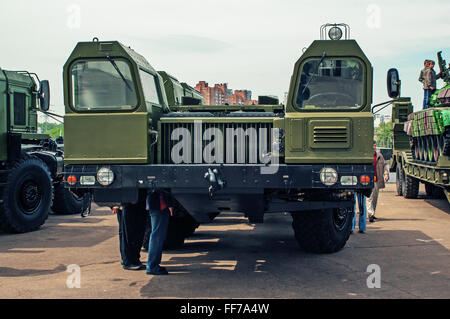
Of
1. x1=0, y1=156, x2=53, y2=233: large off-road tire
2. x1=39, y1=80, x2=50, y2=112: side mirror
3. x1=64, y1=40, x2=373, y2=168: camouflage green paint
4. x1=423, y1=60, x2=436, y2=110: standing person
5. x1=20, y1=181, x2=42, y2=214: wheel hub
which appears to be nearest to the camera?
x1=64, y1=40, x2=373, y2=168: camouflage green paint

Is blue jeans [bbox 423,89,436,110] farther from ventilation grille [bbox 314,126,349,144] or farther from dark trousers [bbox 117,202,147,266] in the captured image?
dark trousers [bbox 117,202,147,266]

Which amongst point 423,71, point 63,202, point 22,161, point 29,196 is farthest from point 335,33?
point 423,71

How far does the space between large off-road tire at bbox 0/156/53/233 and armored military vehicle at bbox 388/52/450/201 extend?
677 cm

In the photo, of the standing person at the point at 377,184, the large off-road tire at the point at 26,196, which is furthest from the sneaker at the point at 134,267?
the standing person at the point at 377,184

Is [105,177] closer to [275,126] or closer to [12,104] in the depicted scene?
[275,126]

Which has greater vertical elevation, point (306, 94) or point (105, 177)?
Result: point (306, 94)

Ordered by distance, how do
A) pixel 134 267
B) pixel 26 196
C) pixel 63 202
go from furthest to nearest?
pixel 63 202, pixel 26 196, pixel 134 267

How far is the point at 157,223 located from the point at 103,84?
1.81 m

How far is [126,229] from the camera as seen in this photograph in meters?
6.97

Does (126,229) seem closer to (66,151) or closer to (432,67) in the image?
(66,151)

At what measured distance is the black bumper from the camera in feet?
20.3

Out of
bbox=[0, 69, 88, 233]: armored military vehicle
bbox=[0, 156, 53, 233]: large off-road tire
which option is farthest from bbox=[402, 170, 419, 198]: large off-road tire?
bbox=[0, 156, 53, 233]: large off-road tire

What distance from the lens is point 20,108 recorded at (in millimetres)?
10914

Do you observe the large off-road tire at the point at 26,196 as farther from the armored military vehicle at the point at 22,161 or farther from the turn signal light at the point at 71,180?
the turn signal light at the point at 71,180
